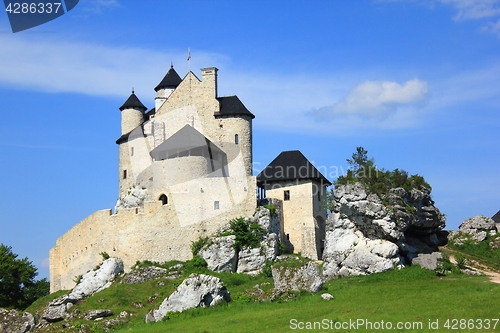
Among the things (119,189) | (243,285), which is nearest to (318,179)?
(243,285)

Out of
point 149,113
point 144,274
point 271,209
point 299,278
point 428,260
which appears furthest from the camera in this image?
point 149,113

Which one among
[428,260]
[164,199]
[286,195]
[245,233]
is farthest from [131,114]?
[428,260]

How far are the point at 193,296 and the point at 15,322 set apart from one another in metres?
16.0

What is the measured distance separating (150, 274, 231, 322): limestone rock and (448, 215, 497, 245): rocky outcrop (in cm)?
1747

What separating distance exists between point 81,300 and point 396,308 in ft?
79.0

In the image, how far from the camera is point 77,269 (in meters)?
58.0

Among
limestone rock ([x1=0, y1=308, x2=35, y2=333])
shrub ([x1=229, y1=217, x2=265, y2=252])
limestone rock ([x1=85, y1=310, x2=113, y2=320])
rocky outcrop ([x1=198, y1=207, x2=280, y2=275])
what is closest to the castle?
shrub ([x1=229, y1=217, x2=265, y2=252])

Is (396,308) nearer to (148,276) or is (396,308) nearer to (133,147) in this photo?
(148,276)

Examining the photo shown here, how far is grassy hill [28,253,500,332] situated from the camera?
3103 cm

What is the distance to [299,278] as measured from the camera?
130ft

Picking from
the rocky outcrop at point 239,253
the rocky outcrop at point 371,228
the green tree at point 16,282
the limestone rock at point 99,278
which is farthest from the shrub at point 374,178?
the green tree at point 16,282

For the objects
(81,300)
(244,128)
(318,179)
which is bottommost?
(81,300)

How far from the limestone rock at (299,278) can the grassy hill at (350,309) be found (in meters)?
0.54

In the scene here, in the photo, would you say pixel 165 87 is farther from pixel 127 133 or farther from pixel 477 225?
pixel 477 225
